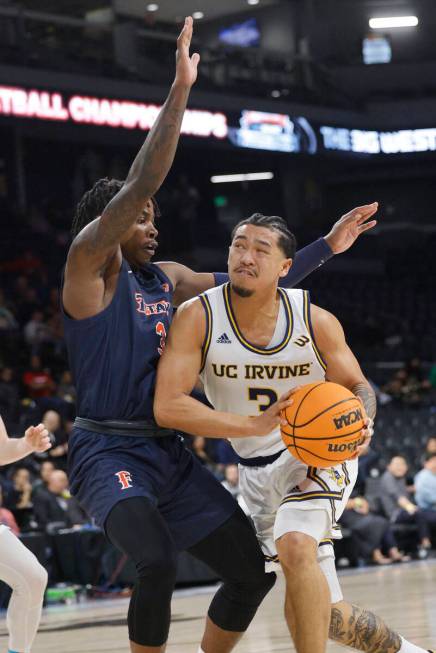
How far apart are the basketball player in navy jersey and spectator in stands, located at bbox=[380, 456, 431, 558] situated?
33.2 feet

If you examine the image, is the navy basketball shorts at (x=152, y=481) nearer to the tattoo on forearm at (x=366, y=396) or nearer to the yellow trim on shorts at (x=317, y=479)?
the yellow trim on shorts at (x=317, y=479)

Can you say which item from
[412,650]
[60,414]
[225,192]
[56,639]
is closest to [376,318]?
[225,192]

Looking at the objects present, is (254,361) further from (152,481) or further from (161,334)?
(152,481)

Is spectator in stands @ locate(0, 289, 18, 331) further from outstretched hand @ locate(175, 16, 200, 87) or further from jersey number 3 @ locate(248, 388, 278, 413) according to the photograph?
outstretched hand @ locate(175, 16, 200, 87)

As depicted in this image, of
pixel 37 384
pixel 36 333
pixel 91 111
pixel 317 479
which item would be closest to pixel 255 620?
pixel 317 479

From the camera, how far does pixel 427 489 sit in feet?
49.1

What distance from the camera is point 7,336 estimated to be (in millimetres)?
16500

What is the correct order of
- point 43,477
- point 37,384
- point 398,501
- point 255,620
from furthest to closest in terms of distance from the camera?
1. point 37,384
2. point 398,501
3. point 43,477
4. point 255,620

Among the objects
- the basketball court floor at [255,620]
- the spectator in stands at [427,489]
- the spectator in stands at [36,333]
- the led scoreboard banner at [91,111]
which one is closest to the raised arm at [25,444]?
the basketball court floor at [255,620]

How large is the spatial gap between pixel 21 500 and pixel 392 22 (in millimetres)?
23214

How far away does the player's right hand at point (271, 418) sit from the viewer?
14.6 feet

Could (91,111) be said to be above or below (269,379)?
above

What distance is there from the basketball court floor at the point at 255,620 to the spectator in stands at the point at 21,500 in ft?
3.52

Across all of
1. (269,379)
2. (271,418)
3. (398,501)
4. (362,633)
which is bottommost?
(398,501)
